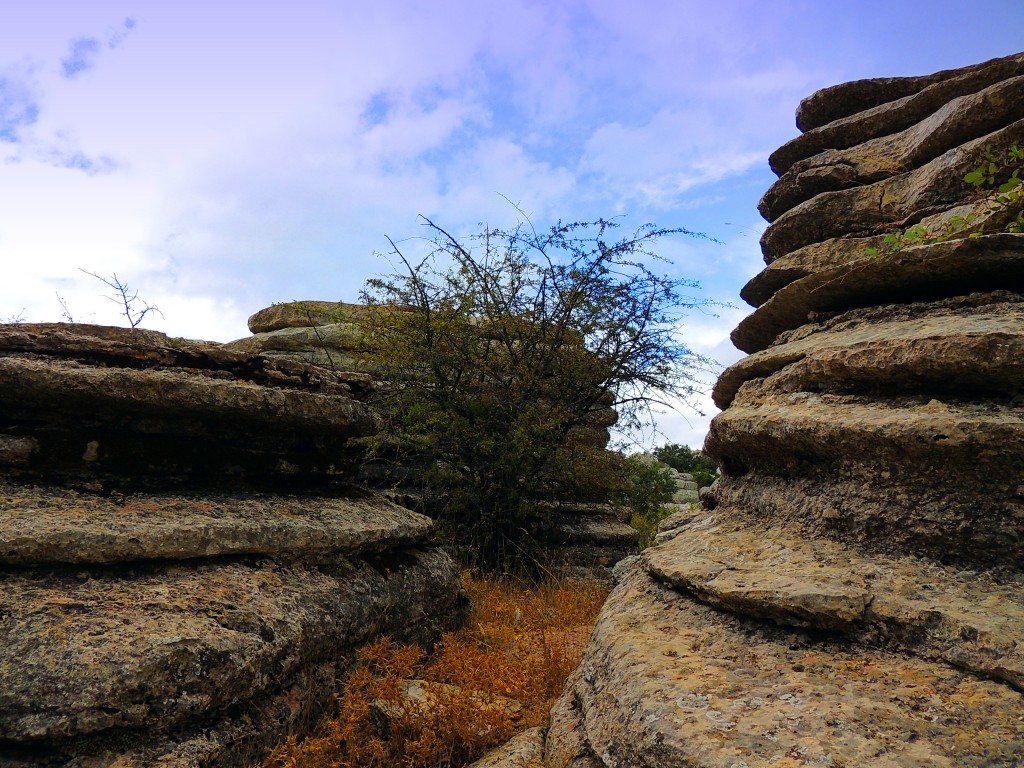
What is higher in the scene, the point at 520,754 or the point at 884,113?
the point at 884,113

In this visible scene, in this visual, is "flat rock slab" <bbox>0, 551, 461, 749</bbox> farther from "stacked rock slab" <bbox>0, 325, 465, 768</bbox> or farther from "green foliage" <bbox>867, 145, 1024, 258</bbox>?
"green foliage" <bbox>867, 145, 1024, 258</bbox>

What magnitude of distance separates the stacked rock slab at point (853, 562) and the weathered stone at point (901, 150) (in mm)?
148

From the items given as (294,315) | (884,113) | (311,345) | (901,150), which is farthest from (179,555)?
(294,315)

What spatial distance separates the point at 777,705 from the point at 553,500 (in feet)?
25.6

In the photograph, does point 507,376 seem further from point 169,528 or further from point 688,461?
point 688,461

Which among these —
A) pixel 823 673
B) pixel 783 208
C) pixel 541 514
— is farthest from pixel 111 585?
pixel 541 514

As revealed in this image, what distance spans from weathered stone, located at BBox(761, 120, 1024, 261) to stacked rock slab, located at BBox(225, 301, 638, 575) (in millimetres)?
5101

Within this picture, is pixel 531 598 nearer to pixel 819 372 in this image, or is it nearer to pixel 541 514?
pixel 541 514

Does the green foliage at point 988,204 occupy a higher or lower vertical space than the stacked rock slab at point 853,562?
higher

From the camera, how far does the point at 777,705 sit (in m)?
2.45

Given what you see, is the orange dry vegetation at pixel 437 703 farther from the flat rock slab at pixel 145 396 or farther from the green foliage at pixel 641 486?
the green foliage at pixel 641 486

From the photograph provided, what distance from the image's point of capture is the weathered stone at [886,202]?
485 cm

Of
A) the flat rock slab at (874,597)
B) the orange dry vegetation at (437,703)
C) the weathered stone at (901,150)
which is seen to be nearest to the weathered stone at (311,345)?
the weathered stone at (901,150)

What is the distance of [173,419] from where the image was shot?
14.6ft
